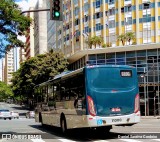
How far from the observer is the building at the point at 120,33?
180ft

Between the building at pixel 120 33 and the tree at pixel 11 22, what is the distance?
118 ft

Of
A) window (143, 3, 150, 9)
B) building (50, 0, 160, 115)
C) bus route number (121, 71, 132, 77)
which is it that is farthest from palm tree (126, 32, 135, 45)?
bus route number (121, 71, 132, 77)

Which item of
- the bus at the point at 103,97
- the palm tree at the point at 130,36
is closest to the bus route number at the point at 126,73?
the bus at the point at 103,97

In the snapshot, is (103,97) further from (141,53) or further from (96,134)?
(141,53)

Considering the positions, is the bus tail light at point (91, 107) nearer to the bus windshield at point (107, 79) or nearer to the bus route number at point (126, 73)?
the bus windshield at point (107, 79)

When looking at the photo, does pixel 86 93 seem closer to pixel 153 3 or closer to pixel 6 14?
pixel 6 14

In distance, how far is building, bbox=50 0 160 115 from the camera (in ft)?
180

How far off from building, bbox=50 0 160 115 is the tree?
36.1 m

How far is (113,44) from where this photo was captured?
6272 cm

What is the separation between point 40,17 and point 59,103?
107 m

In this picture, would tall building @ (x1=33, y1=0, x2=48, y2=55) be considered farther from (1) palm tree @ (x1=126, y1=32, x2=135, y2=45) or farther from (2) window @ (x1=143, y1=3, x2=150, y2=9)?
(2) window @ (x1=143, y1=3, x2=150, y2=9)

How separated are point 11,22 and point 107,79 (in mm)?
5219

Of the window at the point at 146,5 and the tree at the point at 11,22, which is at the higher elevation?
the window at the point at 146,5

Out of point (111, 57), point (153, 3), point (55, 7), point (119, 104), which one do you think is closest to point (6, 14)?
point (55, 7)
